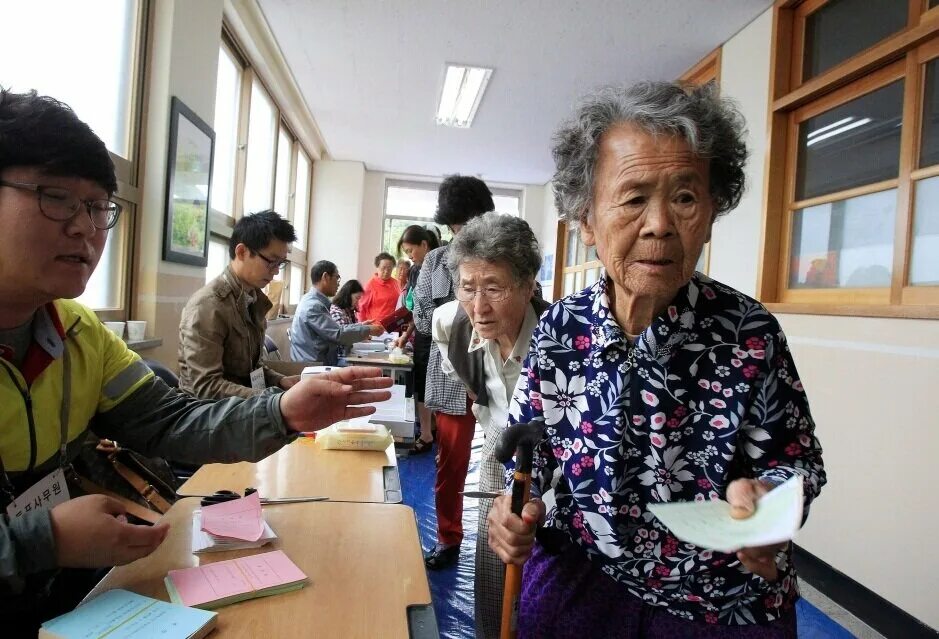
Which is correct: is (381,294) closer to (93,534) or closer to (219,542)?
(219,542)

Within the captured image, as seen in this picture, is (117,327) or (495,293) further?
(117,327)

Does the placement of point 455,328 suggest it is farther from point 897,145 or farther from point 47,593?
point 897,145

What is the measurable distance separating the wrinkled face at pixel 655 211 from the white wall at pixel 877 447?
1.90 metres

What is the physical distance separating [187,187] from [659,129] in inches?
125

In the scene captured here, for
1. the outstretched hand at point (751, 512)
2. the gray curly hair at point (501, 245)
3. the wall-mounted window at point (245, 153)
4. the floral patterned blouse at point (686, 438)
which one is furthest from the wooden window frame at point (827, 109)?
the wall-mounted window at point (245, 153)

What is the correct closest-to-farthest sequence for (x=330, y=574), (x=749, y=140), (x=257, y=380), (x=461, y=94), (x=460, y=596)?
1. (x=330, y=574)
2. (x=257, y=380)
3. (x=460, y=596)
4. (x=749, y=140)
5. (x=461, y=94)

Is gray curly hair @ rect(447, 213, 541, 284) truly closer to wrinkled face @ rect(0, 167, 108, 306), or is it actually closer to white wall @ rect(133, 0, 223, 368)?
wrinkled face @ rect(0, 167, 108, 306)

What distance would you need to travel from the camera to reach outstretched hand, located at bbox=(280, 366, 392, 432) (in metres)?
1.16

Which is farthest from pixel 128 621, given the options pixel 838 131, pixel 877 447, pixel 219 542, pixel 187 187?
pixel 838 131

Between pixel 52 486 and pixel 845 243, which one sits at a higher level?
pixel 845 243

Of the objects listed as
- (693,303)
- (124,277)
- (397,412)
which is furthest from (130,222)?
(693,303)

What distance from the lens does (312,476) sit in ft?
4.70

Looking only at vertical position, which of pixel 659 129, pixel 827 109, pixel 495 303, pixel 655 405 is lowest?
pixel 655 405

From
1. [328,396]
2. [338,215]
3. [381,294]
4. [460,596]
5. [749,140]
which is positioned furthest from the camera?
[338,215]
